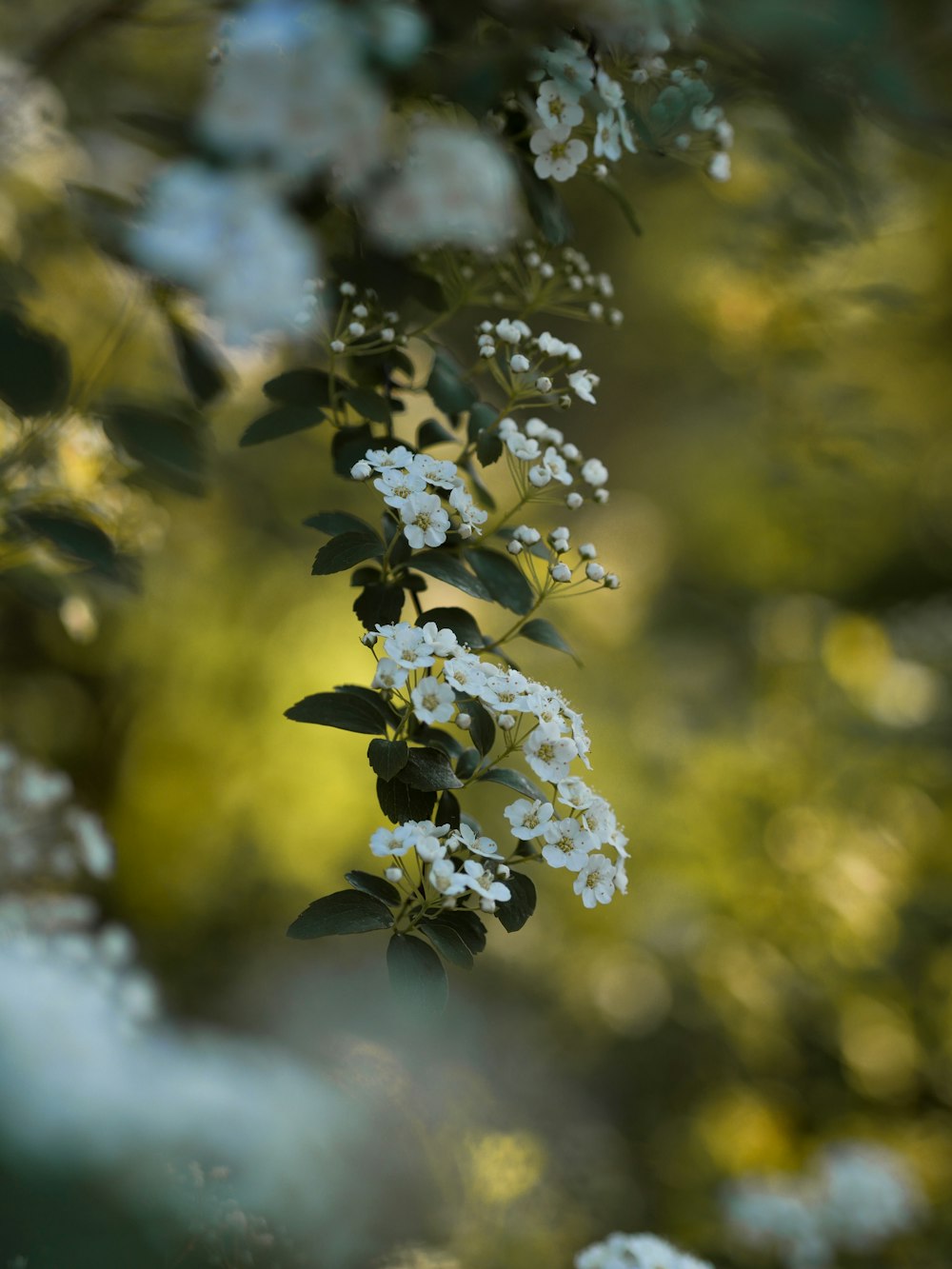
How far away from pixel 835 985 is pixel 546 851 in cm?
160

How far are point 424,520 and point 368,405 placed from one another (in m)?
0.15

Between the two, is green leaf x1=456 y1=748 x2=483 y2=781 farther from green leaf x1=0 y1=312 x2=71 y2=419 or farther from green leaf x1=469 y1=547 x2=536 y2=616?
green leaf x1=0 y1=312 x2=71 y2=419

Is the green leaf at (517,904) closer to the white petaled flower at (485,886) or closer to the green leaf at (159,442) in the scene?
the white petaled flower at (485,886)

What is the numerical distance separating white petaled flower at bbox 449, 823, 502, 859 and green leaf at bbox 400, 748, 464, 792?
0.02m

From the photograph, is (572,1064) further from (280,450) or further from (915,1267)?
(280,450)

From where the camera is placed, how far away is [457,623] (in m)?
0.62

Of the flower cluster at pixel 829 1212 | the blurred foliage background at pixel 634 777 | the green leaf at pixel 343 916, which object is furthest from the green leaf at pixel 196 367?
the flower cluster at pixel 829 1212

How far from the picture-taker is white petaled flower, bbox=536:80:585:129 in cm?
66

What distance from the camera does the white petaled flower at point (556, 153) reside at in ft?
2.24

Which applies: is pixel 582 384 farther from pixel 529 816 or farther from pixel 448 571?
pixel 529 816

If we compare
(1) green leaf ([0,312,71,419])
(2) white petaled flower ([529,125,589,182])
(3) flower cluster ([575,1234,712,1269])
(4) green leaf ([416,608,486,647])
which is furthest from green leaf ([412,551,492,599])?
(3) flower cluster ([575,1234,712,1269])

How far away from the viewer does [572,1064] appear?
212 centimetres

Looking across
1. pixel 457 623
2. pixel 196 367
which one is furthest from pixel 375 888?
pixel 196 367

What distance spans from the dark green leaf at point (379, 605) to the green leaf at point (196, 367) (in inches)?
16.3
